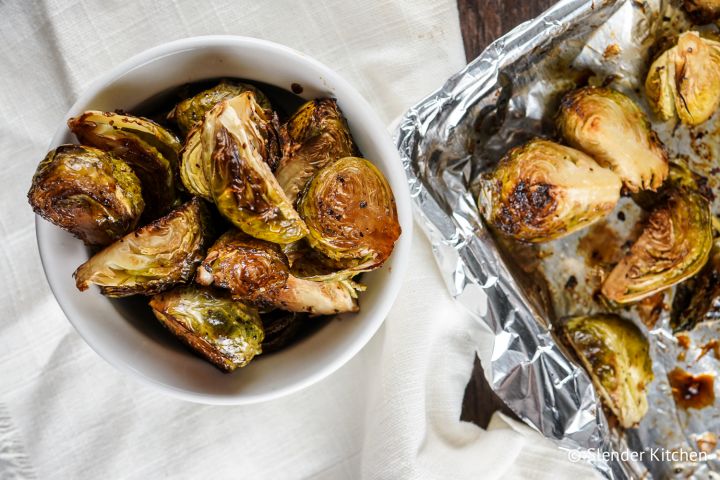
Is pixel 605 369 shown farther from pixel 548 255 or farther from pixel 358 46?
pixel 358 46

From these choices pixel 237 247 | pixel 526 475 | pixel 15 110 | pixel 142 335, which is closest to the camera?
pixel 237 247

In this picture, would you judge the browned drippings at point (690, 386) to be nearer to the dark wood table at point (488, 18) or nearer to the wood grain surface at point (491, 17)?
the dark wood table at point (488, 18)

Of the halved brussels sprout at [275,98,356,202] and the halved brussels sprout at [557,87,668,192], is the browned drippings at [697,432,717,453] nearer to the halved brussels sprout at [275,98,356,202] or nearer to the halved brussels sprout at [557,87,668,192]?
the halved brussels sprout at [557,87,668,192]

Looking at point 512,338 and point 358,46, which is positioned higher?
point 358,46

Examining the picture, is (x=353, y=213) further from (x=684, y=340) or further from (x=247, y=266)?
(x=684, y=340)

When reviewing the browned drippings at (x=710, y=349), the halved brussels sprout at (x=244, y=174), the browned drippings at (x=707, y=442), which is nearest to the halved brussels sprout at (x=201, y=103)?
the halved brussels sprout at (x=244, y=174)

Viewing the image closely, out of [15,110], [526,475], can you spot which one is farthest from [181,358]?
[526,475]

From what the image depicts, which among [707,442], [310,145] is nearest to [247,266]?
[310,145]
